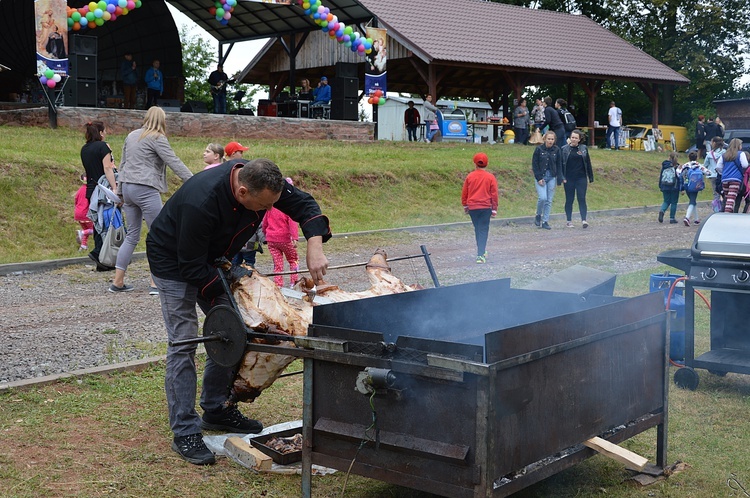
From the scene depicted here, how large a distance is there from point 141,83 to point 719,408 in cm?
2801

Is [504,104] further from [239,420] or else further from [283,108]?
[239,420]

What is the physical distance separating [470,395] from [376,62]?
2380 centimetres

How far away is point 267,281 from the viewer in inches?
193

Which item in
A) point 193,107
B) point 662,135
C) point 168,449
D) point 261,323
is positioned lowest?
point 168,449

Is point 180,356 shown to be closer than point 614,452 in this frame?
No

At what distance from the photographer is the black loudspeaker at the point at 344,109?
2616cm

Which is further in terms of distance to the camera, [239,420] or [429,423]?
[239,420]

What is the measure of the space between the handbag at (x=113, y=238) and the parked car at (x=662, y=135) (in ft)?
93.1

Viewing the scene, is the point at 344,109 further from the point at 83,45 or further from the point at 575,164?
the point at 575,164

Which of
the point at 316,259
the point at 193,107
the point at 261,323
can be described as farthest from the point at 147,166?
the point at 193,107

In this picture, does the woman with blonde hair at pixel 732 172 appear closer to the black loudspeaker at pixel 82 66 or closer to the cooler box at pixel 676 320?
the cooler box at pixel 676 320

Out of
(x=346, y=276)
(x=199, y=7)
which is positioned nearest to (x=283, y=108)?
(x=199, y=7)

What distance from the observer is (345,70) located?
26172 millimetres

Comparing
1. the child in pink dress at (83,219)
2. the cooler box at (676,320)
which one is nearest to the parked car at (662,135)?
the child in pink dress at (83,219)
